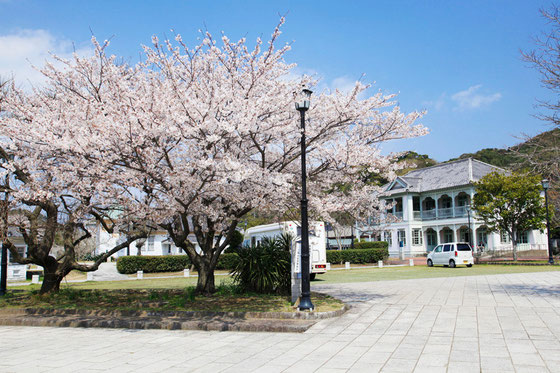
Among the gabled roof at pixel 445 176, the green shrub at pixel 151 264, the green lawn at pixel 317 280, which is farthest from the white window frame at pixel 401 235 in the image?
Result: the green shrub at pixel 151 264

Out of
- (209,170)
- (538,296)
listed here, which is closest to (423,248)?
(538,296)

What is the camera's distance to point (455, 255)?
29.0m

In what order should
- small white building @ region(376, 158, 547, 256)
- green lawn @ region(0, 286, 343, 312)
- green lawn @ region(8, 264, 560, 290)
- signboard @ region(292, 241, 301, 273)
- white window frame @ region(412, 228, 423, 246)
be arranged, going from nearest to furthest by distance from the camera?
green lawn @ region(0, 286, 343, 312) → signboard @ region(292, 241, 301, 273) → green lawn @ region(8, 264, 560, 290) → small white building @ region(376, 158, 547, 256) → white window frame @ region(412, 228, 423, 246)

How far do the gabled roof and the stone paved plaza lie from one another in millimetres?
33364

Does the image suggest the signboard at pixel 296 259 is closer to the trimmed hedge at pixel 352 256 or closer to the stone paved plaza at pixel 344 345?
the stone paved plaza at pixel 344 345

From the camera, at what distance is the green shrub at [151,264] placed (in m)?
29.0

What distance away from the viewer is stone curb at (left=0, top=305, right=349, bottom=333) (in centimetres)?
855

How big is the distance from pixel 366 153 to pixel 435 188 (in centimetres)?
3796

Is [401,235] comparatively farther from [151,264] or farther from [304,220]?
[304,220]

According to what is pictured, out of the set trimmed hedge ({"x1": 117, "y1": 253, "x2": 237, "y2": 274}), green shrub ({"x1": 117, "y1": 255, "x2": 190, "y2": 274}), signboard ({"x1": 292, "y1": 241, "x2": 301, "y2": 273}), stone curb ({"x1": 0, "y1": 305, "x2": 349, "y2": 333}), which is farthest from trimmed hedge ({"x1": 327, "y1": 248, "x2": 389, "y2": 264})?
stone curb ({"x1": 0, "y1": 305, "x2": 349, "y2": 333})

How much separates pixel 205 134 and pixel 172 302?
5046 millimetres

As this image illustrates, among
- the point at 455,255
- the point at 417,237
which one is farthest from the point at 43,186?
the point at 417,237

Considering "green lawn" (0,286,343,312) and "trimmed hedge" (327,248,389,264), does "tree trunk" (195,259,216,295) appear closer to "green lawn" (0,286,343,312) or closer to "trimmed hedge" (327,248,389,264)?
"green lawn" (0,286,343,312)

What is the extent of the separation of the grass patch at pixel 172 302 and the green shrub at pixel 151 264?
1530cm
